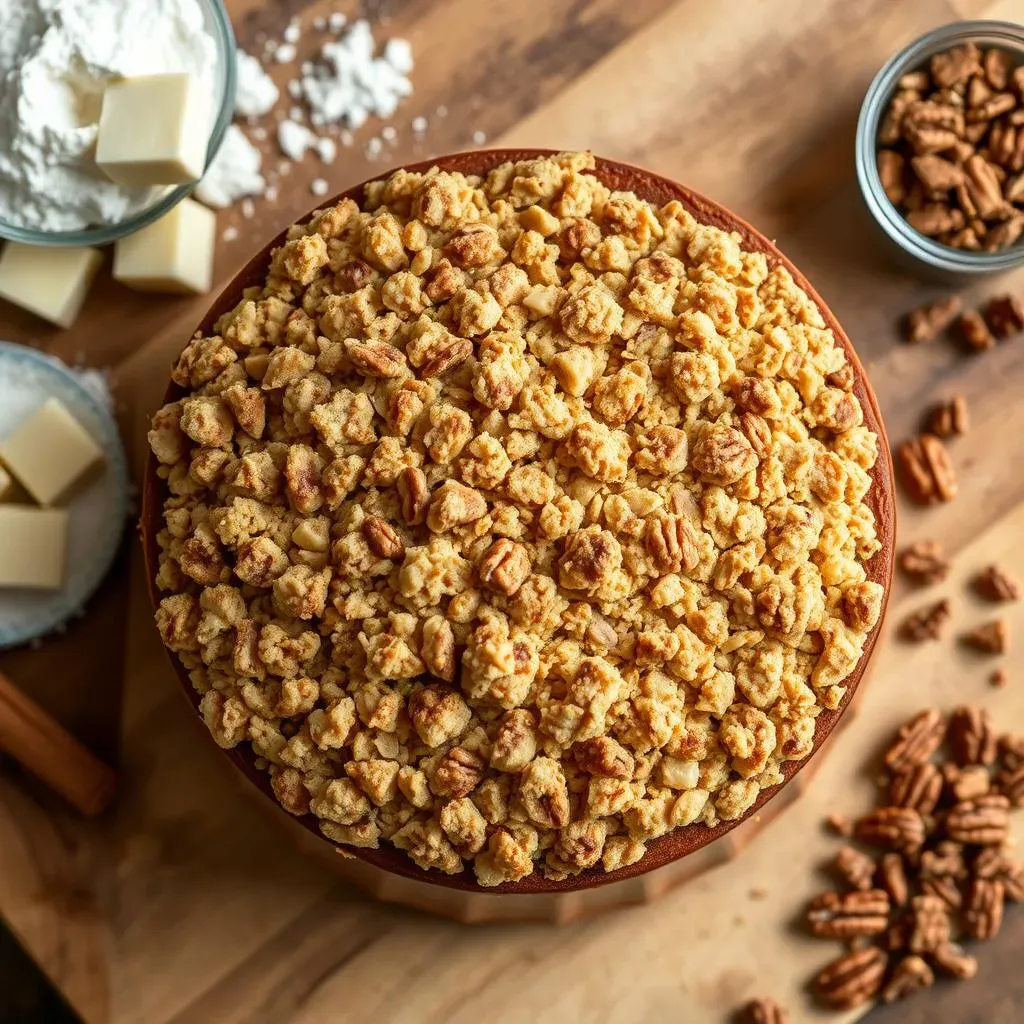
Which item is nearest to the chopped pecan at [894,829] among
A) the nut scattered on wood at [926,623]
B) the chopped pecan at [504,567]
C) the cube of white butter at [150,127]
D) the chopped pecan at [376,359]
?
Answer: the nut scattered on wood at [926,623]

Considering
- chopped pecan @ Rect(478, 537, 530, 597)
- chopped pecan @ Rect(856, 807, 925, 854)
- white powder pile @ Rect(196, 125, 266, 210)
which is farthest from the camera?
white powder pile @ Rect(196, 125, 266, 210)

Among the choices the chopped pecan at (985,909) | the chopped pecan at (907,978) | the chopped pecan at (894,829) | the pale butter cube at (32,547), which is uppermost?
the pale butter cube at (32,547)

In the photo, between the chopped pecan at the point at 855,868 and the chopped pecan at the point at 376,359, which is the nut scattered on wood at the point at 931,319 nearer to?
the chopped pecan at the point at 855,868

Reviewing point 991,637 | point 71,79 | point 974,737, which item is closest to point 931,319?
point 991,637

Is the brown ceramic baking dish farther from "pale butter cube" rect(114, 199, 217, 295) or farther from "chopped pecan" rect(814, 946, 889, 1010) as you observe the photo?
"chopped pecan" rect(814, 946, 889, 1010)

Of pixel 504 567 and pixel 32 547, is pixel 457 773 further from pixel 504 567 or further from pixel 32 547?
pixel 32 547

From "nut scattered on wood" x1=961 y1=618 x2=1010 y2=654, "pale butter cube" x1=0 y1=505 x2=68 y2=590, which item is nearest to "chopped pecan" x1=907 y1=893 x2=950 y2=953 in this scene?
"nut scattered on wood" x1=961 y1=618 x2=1010 y2=654

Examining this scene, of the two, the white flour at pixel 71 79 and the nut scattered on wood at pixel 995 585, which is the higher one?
the white flour at pixel 71 79
